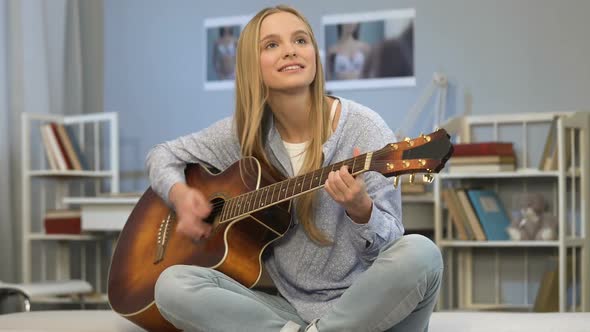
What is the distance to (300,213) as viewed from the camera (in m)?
A: 1.75

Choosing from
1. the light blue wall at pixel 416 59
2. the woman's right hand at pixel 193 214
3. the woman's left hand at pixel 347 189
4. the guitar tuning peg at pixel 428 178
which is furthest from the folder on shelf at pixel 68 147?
the guitar tuning peg at pixel 428 178

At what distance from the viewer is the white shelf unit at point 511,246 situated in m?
3.29

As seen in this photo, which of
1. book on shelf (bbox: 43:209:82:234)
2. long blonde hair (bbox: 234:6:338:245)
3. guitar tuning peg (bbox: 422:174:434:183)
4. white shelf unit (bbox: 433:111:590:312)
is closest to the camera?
guitar tuning peg (bbox: 422:174:434:183)

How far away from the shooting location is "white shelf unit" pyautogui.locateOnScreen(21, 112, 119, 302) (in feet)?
11.7

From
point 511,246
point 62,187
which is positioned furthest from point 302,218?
point 62,187

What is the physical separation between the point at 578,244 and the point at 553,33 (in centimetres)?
85

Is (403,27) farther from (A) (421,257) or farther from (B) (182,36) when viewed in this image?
(A) (421,257)

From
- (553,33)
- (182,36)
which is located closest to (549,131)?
(553,33)

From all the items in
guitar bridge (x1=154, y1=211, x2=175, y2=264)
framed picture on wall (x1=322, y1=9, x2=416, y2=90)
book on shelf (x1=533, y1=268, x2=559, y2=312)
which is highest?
framed picture on wall (x1=322, y1=9, x2=416, y2=90)

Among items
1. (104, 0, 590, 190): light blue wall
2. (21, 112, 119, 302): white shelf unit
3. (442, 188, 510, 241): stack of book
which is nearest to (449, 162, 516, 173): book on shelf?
(442, 188, 510, 241): stack of book

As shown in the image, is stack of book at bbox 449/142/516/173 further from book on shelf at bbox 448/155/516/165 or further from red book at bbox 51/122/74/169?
red book at bbox 51/122/74/169

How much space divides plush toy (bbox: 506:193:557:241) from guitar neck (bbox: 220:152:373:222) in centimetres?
170

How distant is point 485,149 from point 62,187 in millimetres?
1825

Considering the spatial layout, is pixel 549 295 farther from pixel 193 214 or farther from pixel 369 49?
pixel 193 214
